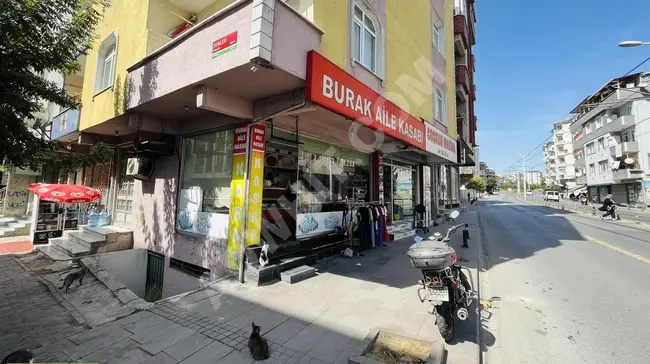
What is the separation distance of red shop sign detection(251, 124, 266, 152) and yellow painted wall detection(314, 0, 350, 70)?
2077 millimetres

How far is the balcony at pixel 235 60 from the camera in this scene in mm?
3865

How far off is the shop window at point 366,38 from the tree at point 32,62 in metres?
5.45

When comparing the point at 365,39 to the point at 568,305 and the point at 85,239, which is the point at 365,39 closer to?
the point at 568,305

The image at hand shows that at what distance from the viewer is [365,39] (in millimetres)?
7281

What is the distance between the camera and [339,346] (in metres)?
3.34

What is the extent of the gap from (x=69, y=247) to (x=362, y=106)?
1041cm

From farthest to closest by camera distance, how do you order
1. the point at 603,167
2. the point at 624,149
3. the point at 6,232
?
the point at 603,167 → the point at 624,149 → the point at 6,232

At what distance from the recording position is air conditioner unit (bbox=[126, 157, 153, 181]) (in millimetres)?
7855

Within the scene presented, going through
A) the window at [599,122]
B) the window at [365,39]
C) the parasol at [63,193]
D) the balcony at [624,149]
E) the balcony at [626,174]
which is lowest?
the parasol at [63,193]

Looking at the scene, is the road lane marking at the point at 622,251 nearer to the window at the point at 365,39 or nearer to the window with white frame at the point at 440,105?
the window with white frame at the point at 440,105

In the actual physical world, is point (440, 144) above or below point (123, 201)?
above

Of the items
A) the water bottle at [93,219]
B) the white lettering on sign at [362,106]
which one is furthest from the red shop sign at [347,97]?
the water bottle at [93,219]

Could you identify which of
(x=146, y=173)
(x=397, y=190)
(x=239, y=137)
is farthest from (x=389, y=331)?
(x=397, y=190)

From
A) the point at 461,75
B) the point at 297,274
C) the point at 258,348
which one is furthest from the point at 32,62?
the point at 461,75
